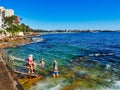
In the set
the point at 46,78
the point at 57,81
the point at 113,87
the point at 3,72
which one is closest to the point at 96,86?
the point at 113,87

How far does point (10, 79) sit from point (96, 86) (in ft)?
26.3

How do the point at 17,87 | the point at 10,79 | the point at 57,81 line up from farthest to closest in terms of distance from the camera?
the point at 57,81 < the point at 10,79 < the point at 17,87

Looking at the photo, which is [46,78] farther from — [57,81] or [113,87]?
[113,87]

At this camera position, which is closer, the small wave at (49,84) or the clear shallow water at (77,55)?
the small wave at (49,84)

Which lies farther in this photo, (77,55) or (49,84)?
(77,55)

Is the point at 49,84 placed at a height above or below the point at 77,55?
above

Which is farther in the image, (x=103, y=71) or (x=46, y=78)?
(x=103, y=71)

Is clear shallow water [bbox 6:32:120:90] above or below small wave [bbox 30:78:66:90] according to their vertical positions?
below

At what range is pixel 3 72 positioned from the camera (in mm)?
23672

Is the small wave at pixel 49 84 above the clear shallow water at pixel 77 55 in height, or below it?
above

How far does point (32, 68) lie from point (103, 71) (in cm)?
929

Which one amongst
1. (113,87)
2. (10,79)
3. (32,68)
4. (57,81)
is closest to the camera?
(10,79)

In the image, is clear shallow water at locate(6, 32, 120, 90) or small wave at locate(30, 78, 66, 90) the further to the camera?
clear shallow water at locate(6, 32, 120, 90)

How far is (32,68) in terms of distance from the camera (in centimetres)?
2636
